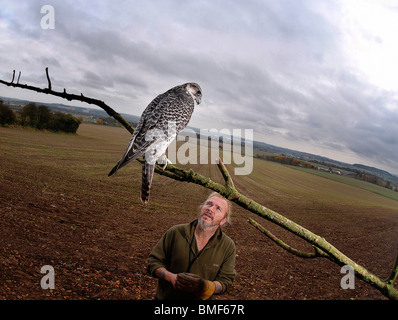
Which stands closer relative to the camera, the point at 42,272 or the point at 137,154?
the point at 137,154

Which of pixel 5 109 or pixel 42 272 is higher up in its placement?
pixel 5 109

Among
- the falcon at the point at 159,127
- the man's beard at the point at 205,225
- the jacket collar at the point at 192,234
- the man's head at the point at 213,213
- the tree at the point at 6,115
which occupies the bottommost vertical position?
the jacket collar at the point at 192,234

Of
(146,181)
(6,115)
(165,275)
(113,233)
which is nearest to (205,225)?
(165,275)

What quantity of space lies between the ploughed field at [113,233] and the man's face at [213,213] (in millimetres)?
1034

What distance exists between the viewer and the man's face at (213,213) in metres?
1.95

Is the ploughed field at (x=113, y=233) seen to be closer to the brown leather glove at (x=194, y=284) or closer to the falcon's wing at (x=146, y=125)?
the falcon's wing at (x=146, y=125)

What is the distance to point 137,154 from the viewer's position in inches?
77.8

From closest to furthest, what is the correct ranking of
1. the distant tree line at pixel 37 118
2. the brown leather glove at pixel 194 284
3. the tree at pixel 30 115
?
the brown leather glove at pixel 194 284, the distant tree line at pixel 37 118, the tree at pixel 30 115

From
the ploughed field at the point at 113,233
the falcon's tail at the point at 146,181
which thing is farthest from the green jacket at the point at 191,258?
the ploughed field at the point at 113,233

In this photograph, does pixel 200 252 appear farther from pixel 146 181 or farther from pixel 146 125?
pixel 146 125

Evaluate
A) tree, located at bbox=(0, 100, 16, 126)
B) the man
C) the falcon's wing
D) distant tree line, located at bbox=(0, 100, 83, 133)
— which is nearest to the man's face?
the man
